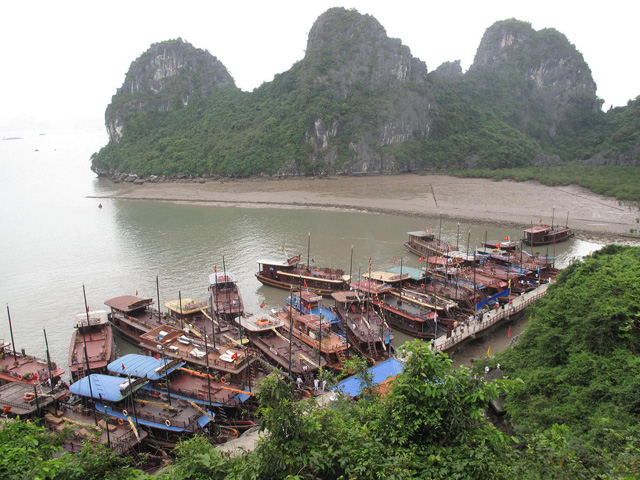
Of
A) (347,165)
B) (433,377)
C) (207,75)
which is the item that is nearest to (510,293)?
(433,377)

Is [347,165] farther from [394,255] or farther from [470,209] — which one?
[394,255]

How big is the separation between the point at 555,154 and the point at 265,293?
304ft

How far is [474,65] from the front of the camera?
12900 centimetres

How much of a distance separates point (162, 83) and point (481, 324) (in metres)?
122

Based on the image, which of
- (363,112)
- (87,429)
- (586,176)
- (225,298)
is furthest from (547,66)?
(87,429)

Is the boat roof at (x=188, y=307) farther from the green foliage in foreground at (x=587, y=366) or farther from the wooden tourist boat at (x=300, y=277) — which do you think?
the green foliage in foreground at (x=587, y=366)

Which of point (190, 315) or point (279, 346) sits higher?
point (190, 315)

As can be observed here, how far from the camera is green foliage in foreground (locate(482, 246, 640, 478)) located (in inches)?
432

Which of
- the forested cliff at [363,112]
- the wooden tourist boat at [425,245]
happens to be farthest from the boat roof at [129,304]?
the forested cliff at [363,112]

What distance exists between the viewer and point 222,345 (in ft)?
68.1

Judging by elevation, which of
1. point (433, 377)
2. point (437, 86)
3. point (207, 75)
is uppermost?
point (207, 75)

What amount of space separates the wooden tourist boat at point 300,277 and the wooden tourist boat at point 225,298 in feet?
14.3

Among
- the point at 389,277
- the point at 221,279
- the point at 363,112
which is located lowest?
the point at 389,277

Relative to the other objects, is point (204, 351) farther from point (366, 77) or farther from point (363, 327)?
point (366, 77)
